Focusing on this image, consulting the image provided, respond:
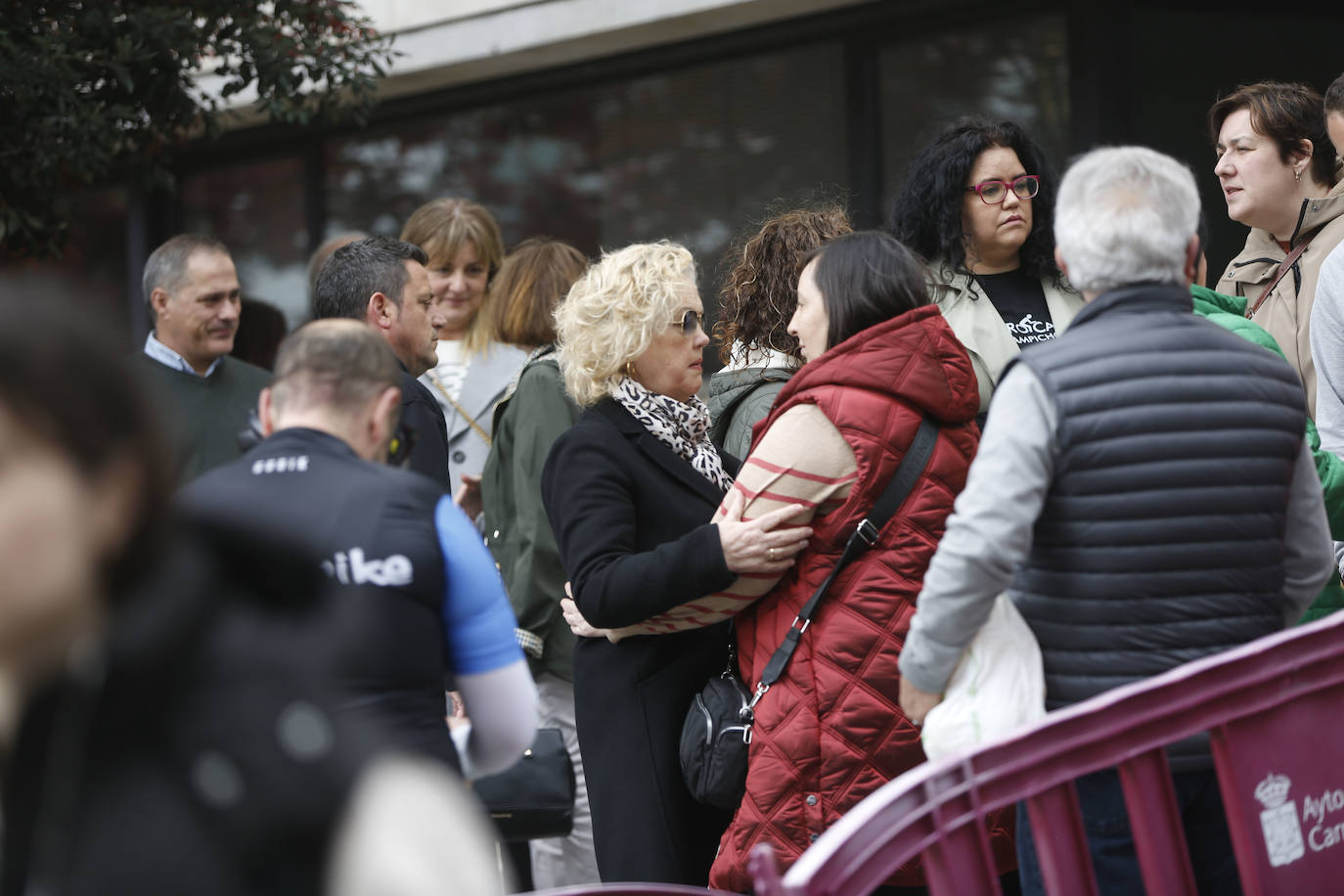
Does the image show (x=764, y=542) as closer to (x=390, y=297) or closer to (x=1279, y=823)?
(x=1279, y=823)

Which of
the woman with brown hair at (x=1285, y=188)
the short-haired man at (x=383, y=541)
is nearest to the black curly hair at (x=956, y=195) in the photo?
the woman with brown hair at (x=1285, y=188)

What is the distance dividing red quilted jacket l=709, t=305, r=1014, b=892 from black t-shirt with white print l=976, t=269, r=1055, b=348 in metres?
0.97

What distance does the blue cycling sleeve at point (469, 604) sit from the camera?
2617 millimetres

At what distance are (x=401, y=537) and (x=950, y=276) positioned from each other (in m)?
2.26


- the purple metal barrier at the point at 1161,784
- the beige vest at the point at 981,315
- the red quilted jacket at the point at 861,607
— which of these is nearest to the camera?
the purple metal barrier at the point at 1161,784

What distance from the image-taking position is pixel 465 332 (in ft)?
19.3

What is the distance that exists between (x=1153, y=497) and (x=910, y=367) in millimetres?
698

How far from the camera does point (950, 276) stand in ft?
14.1

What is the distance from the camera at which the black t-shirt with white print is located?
4223 mm

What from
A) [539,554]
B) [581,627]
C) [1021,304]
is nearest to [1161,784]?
[581,627]

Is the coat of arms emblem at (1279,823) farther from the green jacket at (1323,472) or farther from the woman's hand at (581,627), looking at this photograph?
the woman's hand at (581,627)

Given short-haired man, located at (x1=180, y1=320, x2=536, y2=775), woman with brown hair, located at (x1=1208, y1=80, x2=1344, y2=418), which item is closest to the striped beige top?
short-haired man, located at (x1=180, y1=320, x2=536, y2=775)

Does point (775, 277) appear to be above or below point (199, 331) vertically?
below

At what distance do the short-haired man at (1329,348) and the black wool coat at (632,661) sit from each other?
1.66 meters
